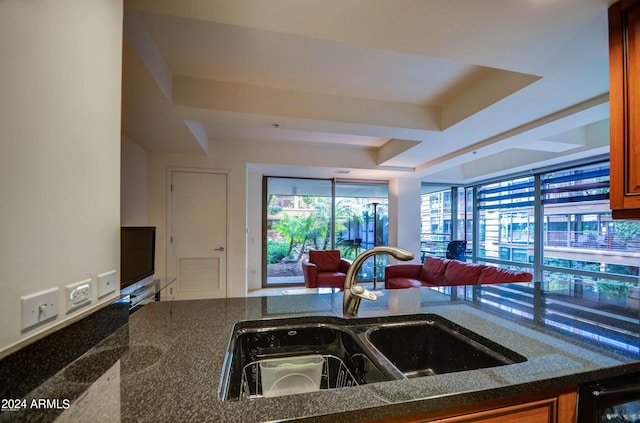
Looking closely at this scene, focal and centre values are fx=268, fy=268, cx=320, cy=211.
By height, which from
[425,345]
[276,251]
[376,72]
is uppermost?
[376,72]

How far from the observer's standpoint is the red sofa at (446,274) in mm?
3041

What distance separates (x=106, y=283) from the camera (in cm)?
92

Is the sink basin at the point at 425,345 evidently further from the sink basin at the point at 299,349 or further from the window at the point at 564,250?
the window at the point at 564,250

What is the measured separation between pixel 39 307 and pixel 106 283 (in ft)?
0.90

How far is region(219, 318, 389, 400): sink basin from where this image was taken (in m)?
0.93

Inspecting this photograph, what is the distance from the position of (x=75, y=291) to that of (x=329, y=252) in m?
4.46

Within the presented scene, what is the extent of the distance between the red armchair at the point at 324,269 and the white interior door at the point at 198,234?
4.50ft

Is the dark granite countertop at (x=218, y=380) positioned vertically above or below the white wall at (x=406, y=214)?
below

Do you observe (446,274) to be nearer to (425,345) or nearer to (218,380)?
(425,345)

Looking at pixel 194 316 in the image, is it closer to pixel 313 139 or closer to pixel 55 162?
pixel 55 162

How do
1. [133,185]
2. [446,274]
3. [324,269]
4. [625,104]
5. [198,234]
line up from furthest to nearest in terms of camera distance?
[324,269] → [198,234] → [446,274] → [133,185] → [625,104]

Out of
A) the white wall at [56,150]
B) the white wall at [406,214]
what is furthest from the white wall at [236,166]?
the white wall at [56,150]

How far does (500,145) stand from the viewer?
3.46 metres

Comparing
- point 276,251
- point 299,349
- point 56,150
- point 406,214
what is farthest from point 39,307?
point 406,214
